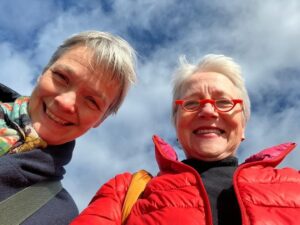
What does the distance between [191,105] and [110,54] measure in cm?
85

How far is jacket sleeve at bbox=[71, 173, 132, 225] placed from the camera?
8.93 feet

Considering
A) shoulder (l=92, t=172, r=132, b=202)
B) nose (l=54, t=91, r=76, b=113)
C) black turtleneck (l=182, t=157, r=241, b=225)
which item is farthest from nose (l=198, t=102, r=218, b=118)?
nose (l=54, t=91, r=76, b=113)

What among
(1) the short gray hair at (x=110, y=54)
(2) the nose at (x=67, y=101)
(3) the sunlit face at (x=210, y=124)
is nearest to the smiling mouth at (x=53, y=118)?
(2) the nose at (x=67, y=101)

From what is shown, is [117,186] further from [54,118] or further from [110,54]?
[110,54]

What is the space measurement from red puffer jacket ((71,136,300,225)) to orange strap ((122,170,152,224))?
0.12ft

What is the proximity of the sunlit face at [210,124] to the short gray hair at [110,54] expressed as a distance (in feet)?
1.90

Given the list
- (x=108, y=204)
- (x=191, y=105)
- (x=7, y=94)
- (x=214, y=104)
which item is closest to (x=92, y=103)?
(x=7, y=94)

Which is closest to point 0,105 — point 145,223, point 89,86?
point 89,86

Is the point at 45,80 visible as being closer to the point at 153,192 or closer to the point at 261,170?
the point at 153,192

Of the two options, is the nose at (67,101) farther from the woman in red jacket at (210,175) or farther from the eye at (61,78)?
the woman in red jacket at (210,175)

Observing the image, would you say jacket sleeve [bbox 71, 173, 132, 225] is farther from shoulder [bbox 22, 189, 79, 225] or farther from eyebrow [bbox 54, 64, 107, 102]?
eyebrow [bbox 54, 64, 107, 102]

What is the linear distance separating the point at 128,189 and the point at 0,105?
1103mm

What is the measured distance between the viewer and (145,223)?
8.61ft

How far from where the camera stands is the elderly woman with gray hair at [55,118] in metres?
2.70
